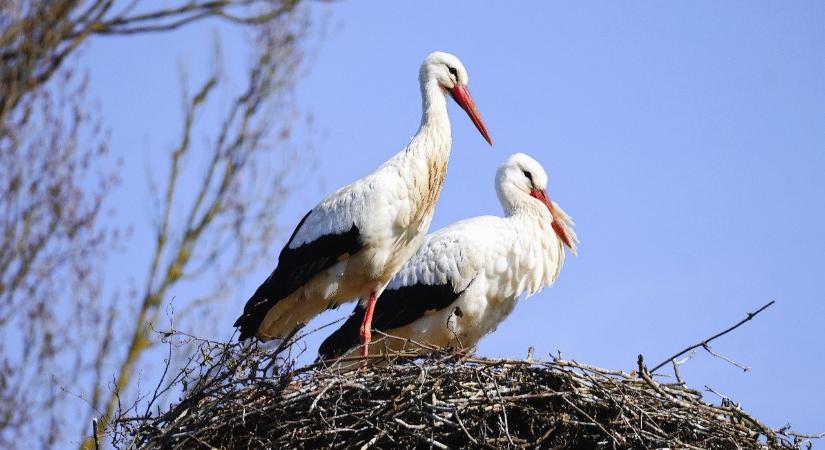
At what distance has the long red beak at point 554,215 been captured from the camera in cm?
867

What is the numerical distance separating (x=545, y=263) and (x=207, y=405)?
107 inches

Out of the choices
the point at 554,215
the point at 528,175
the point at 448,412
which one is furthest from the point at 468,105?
the point at 448,412

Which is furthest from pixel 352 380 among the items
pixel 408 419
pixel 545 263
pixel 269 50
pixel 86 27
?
pixel 269 50

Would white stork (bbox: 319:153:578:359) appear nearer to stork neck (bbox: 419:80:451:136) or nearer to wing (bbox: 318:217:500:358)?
wing (bbox: 318:217:500:358)

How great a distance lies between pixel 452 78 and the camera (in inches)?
328

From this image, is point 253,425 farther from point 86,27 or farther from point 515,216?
point 86,27

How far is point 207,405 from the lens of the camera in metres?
6.16

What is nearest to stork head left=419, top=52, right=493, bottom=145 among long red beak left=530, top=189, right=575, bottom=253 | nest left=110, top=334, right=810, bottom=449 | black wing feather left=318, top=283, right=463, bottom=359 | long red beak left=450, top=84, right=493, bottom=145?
long red beak left=450, top=84, right=493, bottom=145

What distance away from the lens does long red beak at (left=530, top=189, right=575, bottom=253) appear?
8672 millimetres

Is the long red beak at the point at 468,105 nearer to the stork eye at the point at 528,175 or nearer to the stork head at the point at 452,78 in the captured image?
the stork head at the point at 452,78

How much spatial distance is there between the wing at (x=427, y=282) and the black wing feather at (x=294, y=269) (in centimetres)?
51

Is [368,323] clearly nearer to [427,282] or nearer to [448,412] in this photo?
[427,282]

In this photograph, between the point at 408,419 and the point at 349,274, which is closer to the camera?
the point at 408,419

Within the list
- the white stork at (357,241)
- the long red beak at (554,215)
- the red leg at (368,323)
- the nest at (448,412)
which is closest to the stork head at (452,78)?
the white stork at (357,241)
